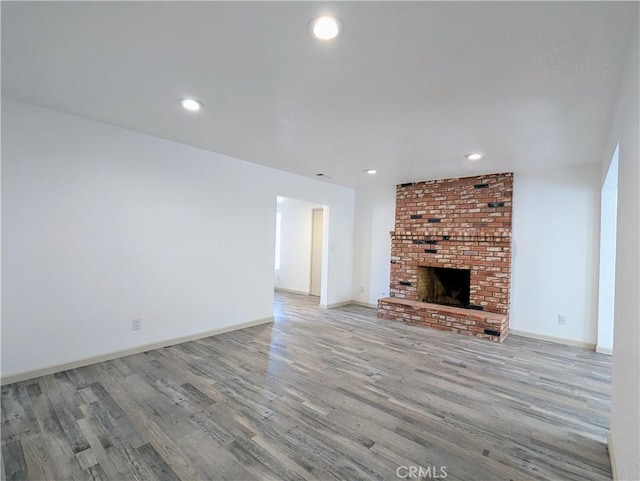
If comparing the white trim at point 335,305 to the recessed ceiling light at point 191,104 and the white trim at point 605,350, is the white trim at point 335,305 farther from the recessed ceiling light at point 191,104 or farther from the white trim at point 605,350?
the recessed ceiling light at point 191,104

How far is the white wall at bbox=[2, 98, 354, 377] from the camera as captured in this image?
2.67 meters

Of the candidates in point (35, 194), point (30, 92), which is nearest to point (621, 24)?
point (30, 92)

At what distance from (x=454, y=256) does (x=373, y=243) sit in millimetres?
1650

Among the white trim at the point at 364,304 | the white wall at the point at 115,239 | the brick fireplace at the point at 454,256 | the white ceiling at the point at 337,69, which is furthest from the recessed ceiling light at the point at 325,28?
the white trim at the point at 364,304

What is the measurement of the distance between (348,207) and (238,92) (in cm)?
427

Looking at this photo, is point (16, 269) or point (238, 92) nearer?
point (238, 92)

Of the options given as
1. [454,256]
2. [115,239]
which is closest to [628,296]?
[454,256]

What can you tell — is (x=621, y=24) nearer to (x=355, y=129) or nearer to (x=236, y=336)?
(x=355, y=129)

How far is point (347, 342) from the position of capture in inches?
156

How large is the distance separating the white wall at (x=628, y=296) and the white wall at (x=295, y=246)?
583 centimetres

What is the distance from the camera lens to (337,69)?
1.98 m

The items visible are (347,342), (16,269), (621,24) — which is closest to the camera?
(621,24)

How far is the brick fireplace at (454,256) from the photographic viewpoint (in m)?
4.59

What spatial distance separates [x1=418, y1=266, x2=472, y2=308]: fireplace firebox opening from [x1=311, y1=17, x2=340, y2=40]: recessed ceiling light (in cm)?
447
